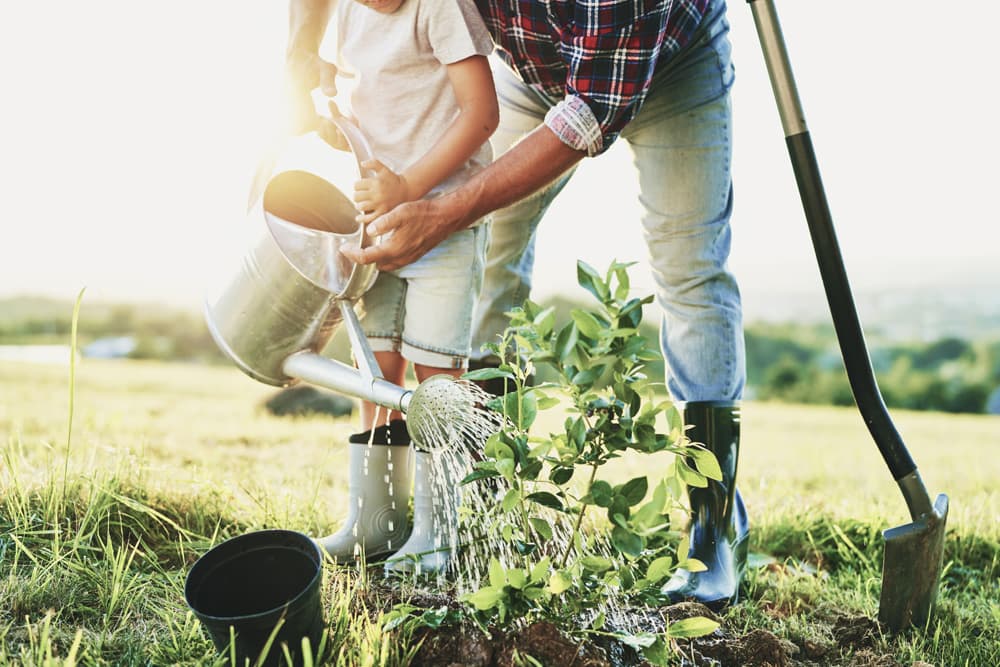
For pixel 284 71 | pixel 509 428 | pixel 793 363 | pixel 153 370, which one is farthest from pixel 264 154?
pixel 793 363

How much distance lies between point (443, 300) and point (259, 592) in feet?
2.58

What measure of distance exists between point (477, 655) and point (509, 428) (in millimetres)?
371

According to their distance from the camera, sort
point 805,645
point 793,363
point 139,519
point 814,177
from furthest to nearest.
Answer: point 793,363, point 139,519, point 814,177, point 805,645

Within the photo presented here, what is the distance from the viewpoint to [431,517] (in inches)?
73.3

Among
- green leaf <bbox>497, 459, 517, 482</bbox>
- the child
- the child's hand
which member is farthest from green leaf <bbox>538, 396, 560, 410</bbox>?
the child's hand

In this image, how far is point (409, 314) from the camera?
6.40ft

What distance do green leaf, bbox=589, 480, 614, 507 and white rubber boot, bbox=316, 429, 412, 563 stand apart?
79cm

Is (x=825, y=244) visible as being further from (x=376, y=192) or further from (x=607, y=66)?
(x=376, y=192)

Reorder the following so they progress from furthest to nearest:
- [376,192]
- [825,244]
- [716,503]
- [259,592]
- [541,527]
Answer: [716,503]
[825,244]
[376,192]
[259,592]
[541,527]

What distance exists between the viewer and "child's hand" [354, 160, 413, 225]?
65.0 inches

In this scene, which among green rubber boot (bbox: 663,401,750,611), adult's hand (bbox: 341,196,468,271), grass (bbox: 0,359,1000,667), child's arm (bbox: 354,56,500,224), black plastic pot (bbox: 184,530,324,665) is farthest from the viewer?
green rubber boot (bbox: 663,401,750,611)

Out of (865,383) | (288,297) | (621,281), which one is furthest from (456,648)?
(865,383)

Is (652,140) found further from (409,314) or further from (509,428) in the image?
(509,428)

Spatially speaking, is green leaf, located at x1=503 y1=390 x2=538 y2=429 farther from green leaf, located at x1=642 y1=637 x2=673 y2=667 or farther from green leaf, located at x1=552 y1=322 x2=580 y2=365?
green leaf, located at x1=642 y1=637 x2=673 y2=667
